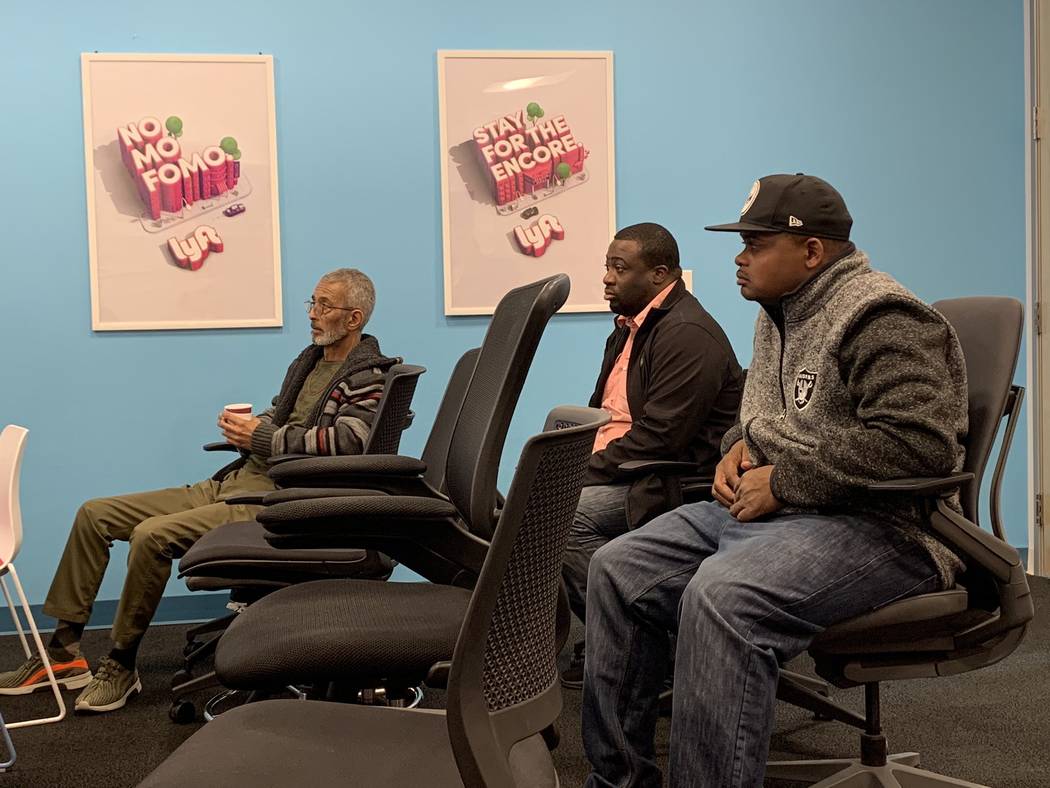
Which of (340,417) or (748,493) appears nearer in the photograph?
(748,493)

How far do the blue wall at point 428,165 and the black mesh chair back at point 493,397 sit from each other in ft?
7.41

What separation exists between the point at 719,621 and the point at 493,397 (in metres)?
0.54

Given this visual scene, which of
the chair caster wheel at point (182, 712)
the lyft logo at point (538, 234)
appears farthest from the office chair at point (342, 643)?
the lyft logo at point (538, 234)

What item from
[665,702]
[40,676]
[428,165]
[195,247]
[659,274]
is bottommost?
[40,676]

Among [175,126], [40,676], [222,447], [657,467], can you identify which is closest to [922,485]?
[657,467]

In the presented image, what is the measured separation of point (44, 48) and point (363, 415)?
1.98 metres

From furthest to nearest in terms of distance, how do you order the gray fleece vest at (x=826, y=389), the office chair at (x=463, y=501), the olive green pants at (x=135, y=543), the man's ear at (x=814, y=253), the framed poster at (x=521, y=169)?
1. the framed poster at (x=521, y=169)
2. the olive green pants at (x=135, y=543)
3. the man's ear at (x=814, y=253)
4. the gray fleece vest at (x=826, y=389)
5. the office chair at (x=463, y=501)

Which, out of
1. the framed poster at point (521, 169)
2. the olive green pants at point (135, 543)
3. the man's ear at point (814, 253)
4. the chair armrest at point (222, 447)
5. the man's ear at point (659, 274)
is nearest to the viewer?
the man's ear at point (814, 253)

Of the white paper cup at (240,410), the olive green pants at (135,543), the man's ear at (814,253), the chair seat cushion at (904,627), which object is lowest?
the olive green pants at (135,543)

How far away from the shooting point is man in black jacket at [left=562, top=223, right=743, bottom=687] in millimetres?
2906

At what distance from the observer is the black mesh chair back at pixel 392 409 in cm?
284

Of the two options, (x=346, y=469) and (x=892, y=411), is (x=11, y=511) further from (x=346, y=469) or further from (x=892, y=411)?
(x=892, y=411)

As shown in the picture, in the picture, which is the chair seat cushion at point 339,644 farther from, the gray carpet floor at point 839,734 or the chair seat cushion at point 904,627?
the gray carpet floor at point 839,734

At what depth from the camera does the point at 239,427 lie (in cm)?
340
